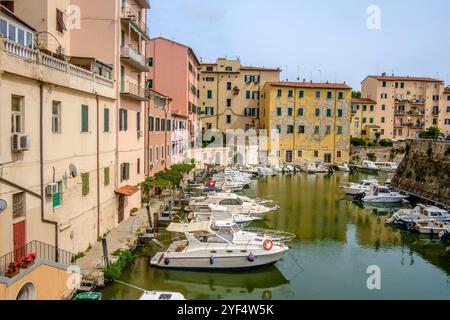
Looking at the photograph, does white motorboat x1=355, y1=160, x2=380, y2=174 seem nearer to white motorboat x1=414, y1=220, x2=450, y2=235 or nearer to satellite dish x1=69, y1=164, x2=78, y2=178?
white motorboat x1=414, y1=220, x2=450, y2=235

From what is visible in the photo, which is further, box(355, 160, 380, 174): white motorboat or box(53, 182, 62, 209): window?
box(355, 160, 380, 174): white motorboat

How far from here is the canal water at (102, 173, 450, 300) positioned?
55.6ft

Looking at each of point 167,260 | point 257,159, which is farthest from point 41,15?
point 257,159

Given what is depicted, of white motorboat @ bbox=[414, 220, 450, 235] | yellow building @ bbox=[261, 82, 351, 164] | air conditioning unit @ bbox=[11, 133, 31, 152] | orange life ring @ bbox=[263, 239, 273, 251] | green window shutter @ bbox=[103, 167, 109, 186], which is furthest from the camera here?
yellow building @ bbox=[261, 82, 351, 164]

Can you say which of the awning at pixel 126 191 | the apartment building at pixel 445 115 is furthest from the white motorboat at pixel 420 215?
the apartment building at pixel 445 115

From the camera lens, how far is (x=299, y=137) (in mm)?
65000

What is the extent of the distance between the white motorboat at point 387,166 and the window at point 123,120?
47.4m

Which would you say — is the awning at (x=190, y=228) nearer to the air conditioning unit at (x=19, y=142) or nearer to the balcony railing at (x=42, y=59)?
the balcony railing at (x=42, y=59)

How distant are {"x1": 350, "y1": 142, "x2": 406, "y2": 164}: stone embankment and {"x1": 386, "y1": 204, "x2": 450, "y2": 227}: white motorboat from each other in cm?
3934

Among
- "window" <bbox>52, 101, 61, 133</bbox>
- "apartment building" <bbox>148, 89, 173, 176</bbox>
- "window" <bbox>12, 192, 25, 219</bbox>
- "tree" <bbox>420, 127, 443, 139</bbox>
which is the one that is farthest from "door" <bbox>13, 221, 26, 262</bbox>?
"tree" <bbox>420, 127, 443, 139</bbox>

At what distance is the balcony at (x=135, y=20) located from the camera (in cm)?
2416

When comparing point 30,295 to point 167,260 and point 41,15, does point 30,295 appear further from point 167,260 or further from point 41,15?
point 41,15

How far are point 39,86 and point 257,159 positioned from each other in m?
51.3

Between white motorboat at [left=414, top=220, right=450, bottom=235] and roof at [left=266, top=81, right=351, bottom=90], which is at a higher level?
roof at [left=266, top=81, right=351, bottom=90]
